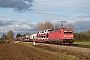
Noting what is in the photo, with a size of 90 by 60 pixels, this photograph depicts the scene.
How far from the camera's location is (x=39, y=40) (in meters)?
73.3

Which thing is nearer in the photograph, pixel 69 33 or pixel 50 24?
pixel 69 33

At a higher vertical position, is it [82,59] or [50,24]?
[50,24]

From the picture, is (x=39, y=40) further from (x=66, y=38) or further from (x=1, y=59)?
(x=1, y=59)

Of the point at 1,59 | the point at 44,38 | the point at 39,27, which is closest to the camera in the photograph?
the point at 1,59

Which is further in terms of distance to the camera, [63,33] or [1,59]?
[63,33]

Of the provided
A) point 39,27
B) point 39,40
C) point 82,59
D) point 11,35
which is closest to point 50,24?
point 39,27

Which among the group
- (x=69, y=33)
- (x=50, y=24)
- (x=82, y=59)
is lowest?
(x=82, y=59)

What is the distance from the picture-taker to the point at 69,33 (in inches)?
1845

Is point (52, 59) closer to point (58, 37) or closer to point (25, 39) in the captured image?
point (58, 37)

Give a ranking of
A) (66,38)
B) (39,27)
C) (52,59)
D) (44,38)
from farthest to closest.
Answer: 1. (39,27)
2. (44,38)
3. (66,38)
4. (52,59)

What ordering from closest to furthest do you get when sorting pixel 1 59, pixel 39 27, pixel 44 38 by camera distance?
pixel 1 59
pixel 44 38
pixel 39 27

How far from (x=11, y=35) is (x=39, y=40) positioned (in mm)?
83855

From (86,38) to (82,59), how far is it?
78529mm

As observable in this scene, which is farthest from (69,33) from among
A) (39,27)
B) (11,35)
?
(11,35)
